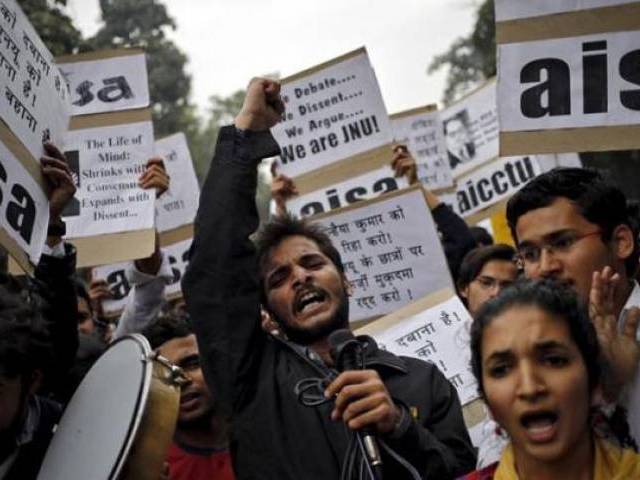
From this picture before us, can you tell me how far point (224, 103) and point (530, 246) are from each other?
5050 cm

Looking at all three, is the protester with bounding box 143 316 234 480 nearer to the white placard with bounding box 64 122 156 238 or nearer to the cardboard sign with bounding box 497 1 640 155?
the white placard with bounding box 64 122 156 238

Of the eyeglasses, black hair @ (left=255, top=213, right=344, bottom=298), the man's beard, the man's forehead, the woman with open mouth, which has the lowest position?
the woman with open mouth

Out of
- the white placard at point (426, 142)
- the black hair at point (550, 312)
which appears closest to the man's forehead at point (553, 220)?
the black hair at point (550, 312)

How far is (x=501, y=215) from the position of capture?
549cm

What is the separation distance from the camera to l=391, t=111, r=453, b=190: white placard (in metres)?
6.96

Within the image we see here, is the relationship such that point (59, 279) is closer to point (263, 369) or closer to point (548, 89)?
point (263, 369)

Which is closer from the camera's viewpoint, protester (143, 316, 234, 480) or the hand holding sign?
the hand holding sign

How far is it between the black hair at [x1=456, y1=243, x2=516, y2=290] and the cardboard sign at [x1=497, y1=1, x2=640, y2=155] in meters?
1.17

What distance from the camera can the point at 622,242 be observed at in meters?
2.83

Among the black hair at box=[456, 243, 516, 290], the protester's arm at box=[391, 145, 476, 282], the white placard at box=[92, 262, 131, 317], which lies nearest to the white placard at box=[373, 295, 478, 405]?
the black hair at box=[456, 243, 516, 290]

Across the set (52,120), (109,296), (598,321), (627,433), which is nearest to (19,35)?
(52,120)

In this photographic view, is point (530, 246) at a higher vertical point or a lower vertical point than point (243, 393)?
higher

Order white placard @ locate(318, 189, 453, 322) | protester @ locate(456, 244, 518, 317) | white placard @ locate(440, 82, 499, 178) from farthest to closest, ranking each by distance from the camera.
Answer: white placard @ locate(440, 82, 499, 178), white placard @ locate(318, 189, 453, 322), protester @ locate(456, 244, 518, 317)

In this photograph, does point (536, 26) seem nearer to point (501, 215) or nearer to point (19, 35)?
point (19, 35)
